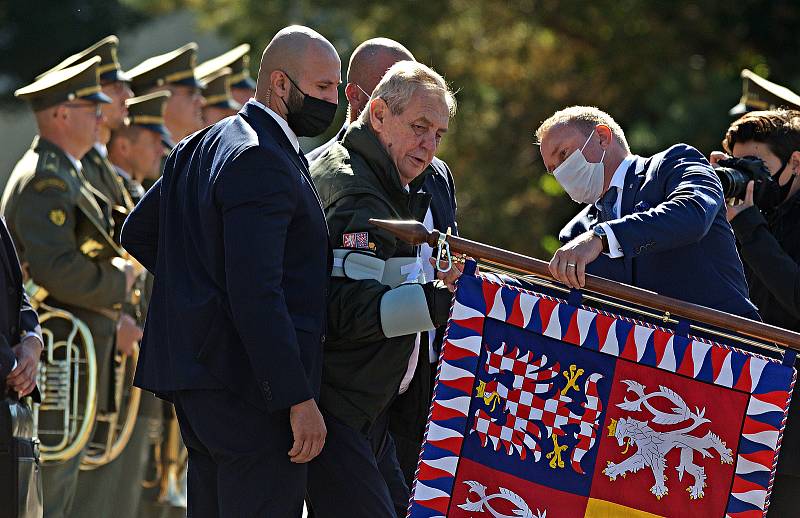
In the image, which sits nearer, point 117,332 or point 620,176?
point 620,176

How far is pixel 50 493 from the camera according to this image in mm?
7320

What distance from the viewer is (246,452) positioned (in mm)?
4348

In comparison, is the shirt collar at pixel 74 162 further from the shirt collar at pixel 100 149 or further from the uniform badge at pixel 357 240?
the uniform badge at pixel 357 240

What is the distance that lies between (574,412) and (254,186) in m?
1.18

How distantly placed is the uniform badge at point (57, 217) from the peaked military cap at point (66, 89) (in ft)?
2.27

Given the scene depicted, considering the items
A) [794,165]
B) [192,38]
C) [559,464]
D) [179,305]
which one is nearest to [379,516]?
[559,464]

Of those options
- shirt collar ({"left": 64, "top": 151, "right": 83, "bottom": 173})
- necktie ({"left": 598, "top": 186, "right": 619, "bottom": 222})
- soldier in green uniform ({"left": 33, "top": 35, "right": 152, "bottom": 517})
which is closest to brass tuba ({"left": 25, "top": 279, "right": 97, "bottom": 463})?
soldier in green uniform ({"left": 33, "top": 35, "right": 152, "bottom": 517})

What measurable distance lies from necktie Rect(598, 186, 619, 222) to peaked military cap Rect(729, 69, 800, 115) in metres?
2.51

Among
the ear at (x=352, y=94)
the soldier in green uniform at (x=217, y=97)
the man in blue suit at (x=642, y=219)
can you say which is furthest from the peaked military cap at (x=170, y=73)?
the man in blue suit at (x=642, y=219)

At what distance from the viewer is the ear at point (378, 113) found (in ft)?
16.4

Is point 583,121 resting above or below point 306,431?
above

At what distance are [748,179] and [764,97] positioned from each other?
2.08 m

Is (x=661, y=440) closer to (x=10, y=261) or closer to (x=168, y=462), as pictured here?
(x=10, y=261)

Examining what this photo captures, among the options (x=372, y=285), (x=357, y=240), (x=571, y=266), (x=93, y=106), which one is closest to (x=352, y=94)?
(x=357, y=240)
